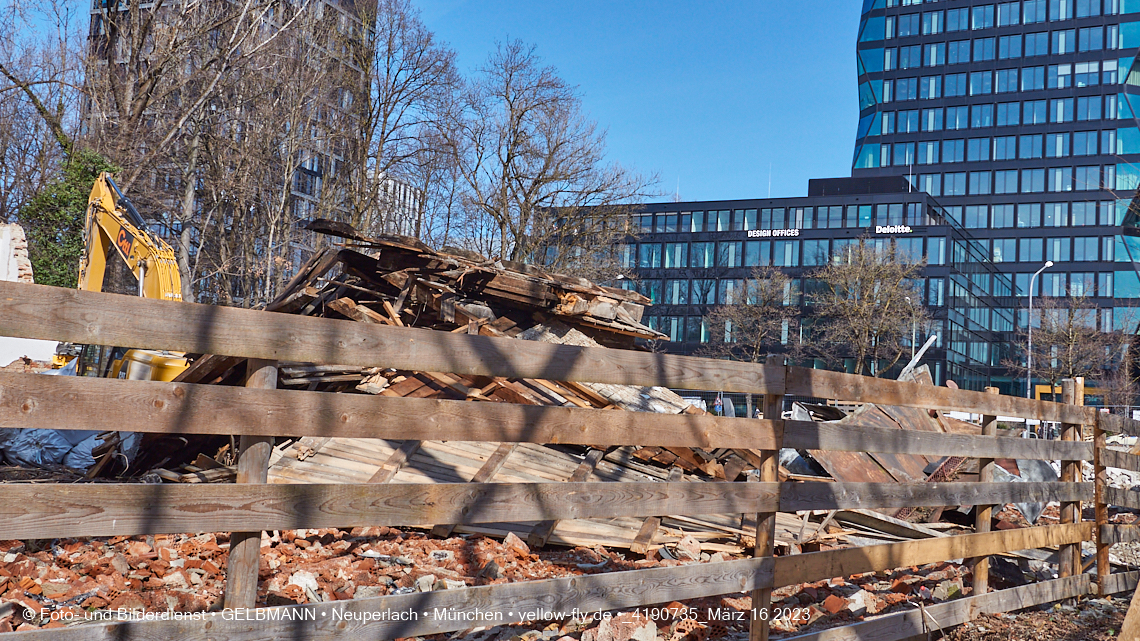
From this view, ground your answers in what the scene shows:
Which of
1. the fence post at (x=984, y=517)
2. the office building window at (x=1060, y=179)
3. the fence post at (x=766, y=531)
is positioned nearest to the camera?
the fence post at (x=766, y=531)

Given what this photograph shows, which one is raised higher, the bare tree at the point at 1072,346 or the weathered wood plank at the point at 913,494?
the bare tree at the point at 1072,346

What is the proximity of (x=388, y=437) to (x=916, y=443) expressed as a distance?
3349mm

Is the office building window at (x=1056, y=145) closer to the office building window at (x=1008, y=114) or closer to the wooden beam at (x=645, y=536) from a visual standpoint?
the office building window at (x=1008, y=114)

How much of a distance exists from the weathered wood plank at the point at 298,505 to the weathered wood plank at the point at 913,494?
0.78 meters

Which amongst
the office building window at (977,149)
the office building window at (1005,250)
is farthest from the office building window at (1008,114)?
the office building window at (1005,250)

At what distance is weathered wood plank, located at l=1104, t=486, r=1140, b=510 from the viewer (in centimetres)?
664

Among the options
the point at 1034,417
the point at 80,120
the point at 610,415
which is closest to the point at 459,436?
the point at 610,415

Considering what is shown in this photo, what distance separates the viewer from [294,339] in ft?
9.25

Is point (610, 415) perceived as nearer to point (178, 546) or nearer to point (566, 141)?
point (178, 546)

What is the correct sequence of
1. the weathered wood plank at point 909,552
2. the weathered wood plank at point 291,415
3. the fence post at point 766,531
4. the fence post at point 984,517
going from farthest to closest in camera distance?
the fence post at point 984,517
the weathered wood plank at point 909,552
the fence post at point 766,531
the weathered wood plank at point 291,415

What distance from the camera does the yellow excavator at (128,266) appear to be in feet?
39.2

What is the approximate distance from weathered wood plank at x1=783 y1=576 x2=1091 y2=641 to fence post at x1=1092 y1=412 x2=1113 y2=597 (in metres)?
0.24

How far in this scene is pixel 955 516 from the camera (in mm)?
8500

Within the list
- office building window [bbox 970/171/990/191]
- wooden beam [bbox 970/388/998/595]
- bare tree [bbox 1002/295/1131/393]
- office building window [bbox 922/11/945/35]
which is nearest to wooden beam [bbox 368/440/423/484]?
wooden beam [bbox 970/388/998/595]
